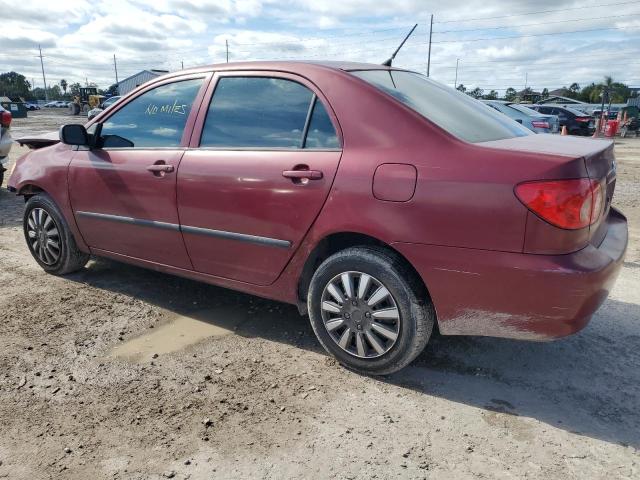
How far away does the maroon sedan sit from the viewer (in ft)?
7.95

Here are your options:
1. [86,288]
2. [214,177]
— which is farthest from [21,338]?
[214,177]

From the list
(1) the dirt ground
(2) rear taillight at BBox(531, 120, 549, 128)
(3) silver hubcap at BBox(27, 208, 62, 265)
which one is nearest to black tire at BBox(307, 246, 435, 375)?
(1) the dirt ground

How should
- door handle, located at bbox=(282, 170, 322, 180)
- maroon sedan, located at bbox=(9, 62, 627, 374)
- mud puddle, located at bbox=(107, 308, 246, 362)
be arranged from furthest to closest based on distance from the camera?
1. mud puddle, located at bbox=(107, 308, 246, 362)
2. door handle, located at bbox=(282, 170, 322, 180)
3. maroon sedan, located at bbox=(9, 62, 627, 374)

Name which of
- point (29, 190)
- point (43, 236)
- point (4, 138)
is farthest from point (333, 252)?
point (4, 138)

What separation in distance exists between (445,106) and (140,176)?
2.02m

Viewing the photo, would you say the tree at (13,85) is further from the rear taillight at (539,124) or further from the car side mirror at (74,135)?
the car side mirror at (74,135)

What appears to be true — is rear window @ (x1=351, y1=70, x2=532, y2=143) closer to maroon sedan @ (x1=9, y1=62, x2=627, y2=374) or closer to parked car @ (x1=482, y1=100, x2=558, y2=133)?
maroon sedan @ (x1=9, y1=62, x2=627, y2=374)

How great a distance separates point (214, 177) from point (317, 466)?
5.80ft

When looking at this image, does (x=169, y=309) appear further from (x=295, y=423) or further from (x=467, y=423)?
(x=467, y=423)

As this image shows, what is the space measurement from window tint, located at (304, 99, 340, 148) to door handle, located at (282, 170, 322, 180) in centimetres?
17

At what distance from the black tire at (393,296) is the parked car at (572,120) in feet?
69.1

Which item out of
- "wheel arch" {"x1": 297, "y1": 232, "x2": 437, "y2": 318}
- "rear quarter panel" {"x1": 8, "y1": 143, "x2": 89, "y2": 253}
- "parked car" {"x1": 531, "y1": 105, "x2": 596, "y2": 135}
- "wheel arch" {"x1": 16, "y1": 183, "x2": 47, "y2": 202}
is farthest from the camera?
"parked car" {"x1": 531, "y1": 105, "x2": 596, "y2": 135}

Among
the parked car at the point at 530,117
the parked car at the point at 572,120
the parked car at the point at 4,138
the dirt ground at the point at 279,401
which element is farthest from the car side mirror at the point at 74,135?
the parked car at the point at 572,120

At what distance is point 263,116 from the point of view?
3227 mm
